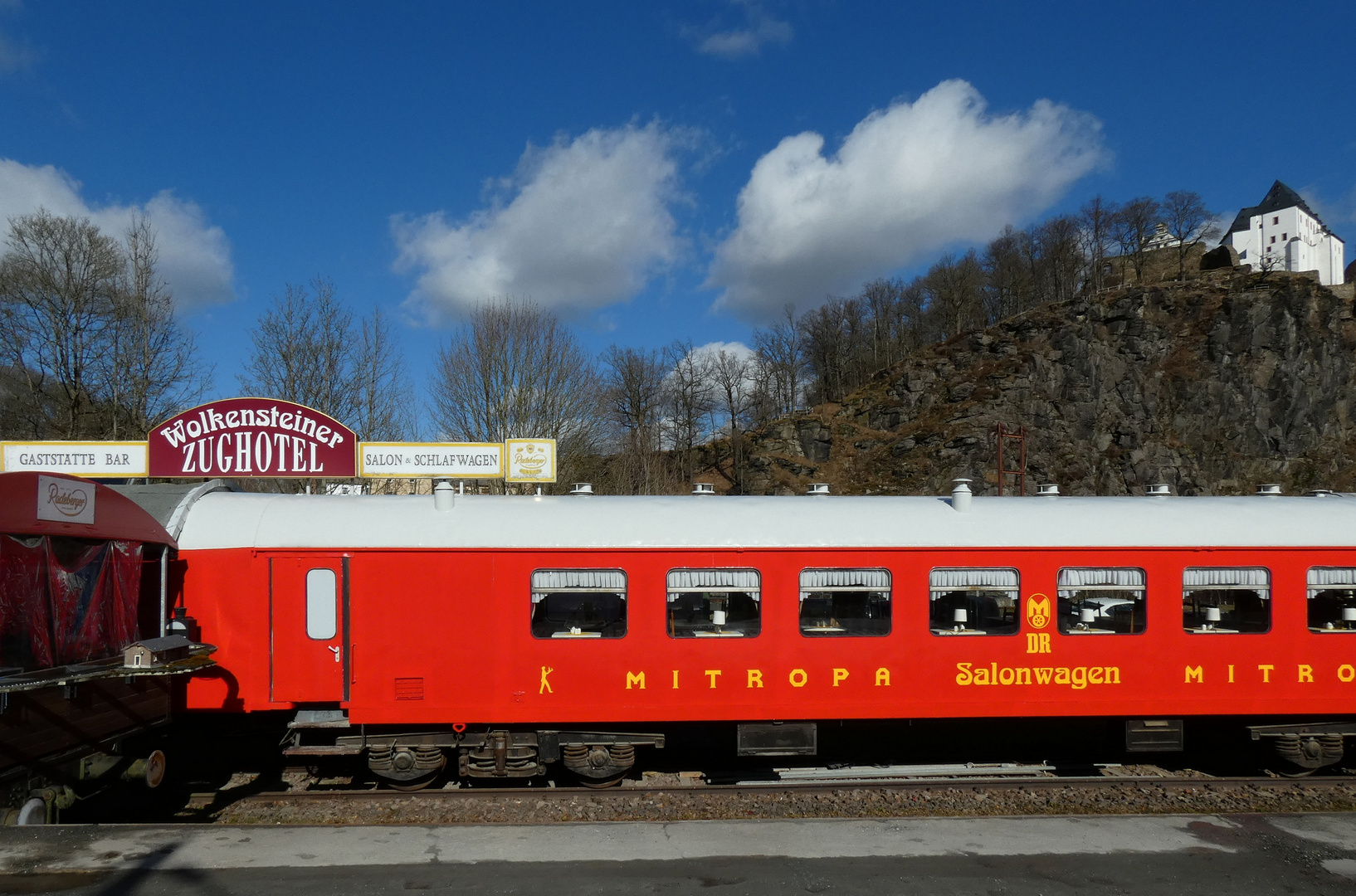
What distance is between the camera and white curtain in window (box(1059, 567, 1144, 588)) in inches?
367

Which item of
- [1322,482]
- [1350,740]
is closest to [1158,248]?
[1322,482]

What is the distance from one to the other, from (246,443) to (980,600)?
12.4m

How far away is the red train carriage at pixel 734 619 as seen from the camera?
8.95m

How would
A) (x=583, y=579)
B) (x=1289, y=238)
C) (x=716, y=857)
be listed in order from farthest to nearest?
(x=1289, y=238) < (x=583, y=579) < (x=716, y=857)

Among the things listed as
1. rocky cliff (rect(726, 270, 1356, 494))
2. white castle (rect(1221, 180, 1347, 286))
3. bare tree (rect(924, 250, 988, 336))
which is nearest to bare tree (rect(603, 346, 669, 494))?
rocky cliff (rect(726, 270, 1356, 494))

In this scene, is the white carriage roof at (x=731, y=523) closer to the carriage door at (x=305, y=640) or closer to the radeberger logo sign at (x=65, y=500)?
the carriage door at (x=305, y=640)

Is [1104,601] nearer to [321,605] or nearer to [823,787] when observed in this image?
[823,787]

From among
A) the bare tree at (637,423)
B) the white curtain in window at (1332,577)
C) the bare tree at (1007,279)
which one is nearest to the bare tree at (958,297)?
the bare tree at (1007,279)

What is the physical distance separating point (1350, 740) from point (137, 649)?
14423mm

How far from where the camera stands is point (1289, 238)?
10444cm

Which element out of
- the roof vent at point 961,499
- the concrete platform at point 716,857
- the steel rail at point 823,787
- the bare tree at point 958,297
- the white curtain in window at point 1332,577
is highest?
the bare tree at point 958,297

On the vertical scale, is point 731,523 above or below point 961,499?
below

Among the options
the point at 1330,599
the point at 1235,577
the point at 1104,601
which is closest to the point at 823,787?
the point at 1104,601

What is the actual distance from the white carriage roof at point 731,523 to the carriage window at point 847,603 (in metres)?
0.38
